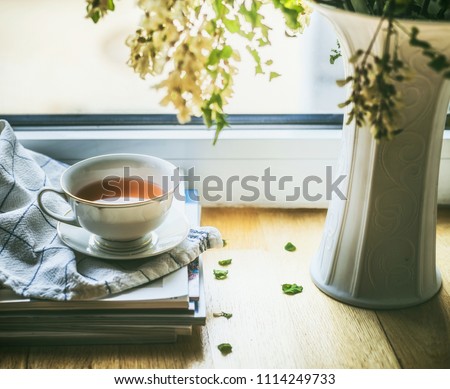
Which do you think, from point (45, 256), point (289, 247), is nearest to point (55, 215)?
point (45, 256)

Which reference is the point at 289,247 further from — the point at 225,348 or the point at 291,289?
the point at 225,348

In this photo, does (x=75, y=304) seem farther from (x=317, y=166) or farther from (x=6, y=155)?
(x=317, y=166)

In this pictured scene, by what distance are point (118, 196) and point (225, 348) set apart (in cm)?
23

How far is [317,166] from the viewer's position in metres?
0.94

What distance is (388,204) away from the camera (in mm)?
687

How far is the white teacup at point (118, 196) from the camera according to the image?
676 millimetres

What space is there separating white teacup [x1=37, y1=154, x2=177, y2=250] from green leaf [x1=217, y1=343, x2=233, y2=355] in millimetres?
156

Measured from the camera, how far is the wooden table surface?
654mm

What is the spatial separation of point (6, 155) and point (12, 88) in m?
0.19

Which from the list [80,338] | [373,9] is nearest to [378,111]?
[373,9]

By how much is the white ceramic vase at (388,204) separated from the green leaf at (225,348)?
6.4 inches

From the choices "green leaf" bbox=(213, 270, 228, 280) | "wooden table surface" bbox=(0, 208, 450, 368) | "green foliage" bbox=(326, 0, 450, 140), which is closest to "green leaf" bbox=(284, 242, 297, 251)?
"wooden table surface" bbox=(0, 208, 450, 368)

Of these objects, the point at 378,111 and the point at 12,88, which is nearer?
the point at 378,111
